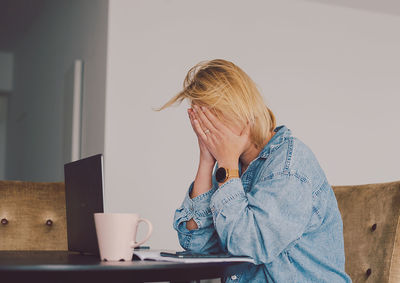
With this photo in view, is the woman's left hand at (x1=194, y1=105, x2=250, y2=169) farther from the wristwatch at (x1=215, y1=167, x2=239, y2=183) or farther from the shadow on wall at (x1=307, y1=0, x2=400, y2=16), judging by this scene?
the shadow on wall at (x1=307, y1=0, x2=400, y2=16)

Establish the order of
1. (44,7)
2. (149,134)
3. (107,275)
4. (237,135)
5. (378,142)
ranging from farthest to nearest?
1. (44,7)
2. (378,142)
3. (149,134)
4. (237,135)
5. (107,275)

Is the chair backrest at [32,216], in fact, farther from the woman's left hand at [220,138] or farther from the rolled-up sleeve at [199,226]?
the woman's left hand at [220,138]

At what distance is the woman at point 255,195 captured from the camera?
1.09 metres

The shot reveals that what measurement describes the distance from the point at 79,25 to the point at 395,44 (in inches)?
80.4

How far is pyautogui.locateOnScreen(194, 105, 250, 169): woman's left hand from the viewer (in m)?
1.24

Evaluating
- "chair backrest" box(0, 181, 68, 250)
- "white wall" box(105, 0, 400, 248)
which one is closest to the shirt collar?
"chair backrest" box(0, 181, 68, 250)

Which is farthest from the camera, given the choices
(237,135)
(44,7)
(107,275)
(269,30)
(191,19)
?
(44,7)

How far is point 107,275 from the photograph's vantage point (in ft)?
2.75

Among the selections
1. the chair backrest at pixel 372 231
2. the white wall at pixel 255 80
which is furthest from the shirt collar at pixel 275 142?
the white wall at pixel 255 80

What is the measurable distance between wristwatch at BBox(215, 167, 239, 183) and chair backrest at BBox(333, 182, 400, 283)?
61 centimetres

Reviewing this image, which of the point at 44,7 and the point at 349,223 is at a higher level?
the point at 44,7

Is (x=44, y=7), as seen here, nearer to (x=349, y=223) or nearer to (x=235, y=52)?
(x=235, y=52)

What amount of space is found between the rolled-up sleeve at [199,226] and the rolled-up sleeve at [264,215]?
140 mm

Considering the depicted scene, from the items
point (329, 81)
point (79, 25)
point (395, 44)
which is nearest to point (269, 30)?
point (329, 81)
